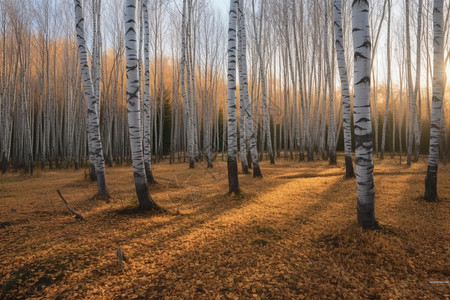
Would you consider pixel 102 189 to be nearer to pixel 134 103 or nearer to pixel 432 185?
pixel 134 103

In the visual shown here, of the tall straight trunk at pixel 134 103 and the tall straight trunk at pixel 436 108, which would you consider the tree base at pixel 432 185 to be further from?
the tall straight trunk at pixel 134 103

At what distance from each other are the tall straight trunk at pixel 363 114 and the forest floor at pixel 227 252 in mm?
367

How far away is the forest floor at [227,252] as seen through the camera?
2289 millimetres

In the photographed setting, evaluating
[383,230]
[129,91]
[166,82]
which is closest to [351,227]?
[383,230]

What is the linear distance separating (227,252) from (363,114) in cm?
263

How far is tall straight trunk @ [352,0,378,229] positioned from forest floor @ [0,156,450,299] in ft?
1.20

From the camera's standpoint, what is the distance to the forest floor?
229 cm

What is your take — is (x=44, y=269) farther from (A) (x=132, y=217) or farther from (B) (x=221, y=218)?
(B) (x=221, y=218)

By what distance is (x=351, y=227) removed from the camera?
11.2ft

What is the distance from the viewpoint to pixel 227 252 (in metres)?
3.04

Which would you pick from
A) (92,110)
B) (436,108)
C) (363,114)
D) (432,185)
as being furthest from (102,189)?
(436,108)

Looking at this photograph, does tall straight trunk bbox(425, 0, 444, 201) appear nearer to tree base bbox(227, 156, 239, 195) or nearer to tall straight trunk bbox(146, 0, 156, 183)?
tree base bbox(227, 156, 239, 195)

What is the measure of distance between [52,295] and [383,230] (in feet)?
12.9

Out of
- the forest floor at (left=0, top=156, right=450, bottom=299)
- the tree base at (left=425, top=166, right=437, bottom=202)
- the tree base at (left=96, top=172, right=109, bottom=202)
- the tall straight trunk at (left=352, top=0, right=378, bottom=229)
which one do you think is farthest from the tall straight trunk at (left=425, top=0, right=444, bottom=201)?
the tree base at (left=96, top=172, right=109, bottom=202)
